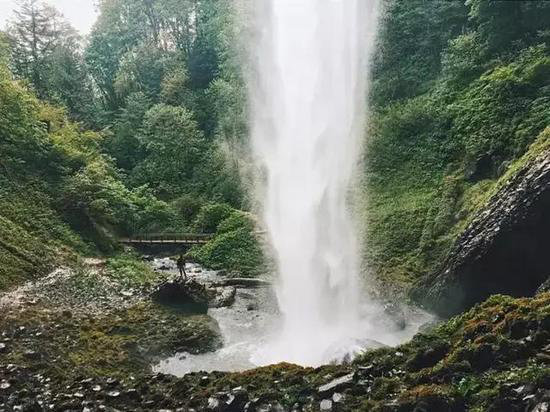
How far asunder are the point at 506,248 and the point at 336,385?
6230 mm

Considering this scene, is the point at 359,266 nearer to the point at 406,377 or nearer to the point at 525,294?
the point at 525,294

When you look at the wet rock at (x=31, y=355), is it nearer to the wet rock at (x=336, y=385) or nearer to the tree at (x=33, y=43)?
the wet rock at (x=336, y=385)

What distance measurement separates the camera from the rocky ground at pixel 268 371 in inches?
283

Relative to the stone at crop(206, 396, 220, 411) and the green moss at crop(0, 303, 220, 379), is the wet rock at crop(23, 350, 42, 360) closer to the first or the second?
the green moss at crop(0, 303, 220, 379)

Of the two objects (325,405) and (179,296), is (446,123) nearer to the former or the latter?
(179,296)

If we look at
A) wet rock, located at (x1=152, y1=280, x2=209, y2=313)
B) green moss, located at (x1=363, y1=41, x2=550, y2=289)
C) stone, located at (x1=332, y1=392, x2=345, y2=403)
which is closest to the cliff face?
green moss, located at (x1=363, y1=41, x2=550, y2=289)

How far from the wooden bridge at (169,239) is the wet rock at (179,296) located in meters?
7.41

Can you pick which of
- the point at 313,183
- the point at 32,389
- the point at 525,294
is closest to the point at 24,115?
the point at 313,183

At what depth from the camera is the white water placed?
49.0ft

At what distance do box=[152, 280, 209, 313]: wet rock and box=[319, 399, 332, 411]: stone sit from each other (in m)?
8.78

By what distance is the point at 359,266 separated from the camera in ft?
60.4

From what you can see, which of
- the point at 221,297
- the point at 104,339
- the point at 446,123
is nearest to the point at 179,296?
the point at 221,297

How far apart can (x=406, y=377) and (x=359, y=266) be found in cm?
1032

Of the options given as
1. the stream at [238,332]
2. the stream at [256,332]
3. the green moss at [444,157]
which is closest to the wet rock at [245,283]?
the stream at [238,332]
